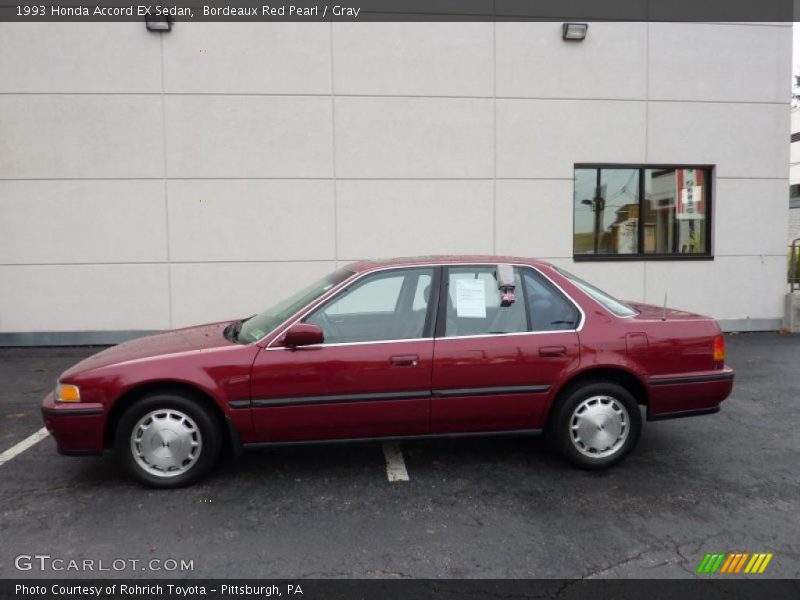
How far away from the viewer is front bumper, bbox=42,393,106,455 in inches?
139

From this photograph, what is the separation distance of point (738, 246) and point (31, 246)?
1144 cm

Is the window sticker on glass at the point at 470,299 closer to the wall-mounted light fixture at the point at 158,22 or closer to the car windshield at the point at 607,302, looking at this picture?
the car windshield at the point at 607,302

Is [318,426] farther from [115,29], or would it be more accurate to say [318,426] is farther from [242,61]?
[115,29]

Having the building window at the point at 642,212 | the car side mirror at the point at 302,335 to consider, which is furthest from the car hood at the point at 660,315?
the building window at the point at 642,212

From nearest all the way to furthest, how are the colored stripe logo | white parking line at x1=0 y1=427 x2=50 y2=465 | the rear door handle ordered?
the colored stripe logo
the rear door handle
white parking line at x1=0 y1=427 x2=50 y2=465

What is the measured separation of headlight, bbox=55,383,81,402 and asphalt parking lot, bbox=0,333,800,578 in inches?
25.2

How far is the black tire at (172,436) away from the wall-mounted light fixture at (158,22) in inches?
273

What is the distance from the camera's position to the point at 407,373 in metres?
3.70

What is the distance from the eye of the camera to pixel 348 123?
8.63m

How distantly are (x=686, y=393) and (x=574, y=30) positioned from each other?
6914mm

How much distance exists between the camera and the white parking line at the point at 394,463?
12.7 feet
